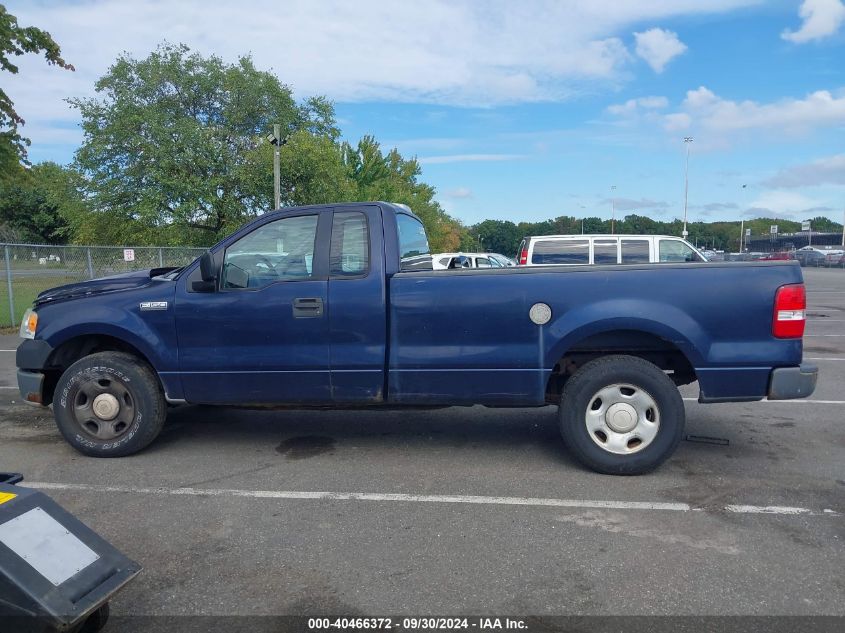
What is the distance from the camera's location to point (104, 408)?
17.4 feet

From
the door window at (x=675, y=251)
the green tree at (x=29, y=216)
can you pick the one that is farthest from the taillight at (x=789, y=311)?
the green tree at (x=29, y=216)

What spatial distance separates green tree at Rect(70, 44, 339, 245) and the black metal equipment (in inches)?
1031

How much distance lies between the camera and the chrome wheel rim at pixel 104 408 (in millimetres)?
5297

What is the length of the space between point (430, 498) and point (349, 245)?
1.96 m

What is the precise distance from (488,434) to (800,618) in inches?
128

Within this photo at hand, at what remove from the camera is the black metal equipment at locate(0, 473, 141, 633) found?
7.96ft

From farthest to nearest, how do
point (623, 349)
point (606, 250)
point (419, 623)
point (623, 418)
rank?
point (606, 250) < point (623, 349) < point (623, 418) < point (419, 623)

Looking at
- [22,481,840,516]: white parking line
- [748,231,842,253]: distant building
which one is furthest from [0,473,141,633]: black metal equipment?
[748,231,842,253]: distant building

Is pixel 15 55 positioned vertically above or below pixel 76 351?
above

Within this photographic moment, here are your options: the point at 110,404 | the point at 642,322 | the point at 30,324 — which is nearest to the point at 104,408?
the point at 110,404

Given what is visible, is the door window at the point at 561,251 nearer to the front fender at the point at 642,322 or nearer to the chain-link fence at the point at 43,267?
Answer: the front fender at the point at 642,322

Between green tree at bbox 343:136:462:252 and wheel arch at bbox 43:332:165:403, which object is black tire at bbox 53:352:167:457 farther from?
green tree at bbox 343:136:462:252

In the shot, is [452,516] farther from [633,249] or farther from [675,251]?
[675,251]

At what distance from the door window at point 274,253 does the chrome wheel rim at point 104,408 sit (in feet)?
3.95
